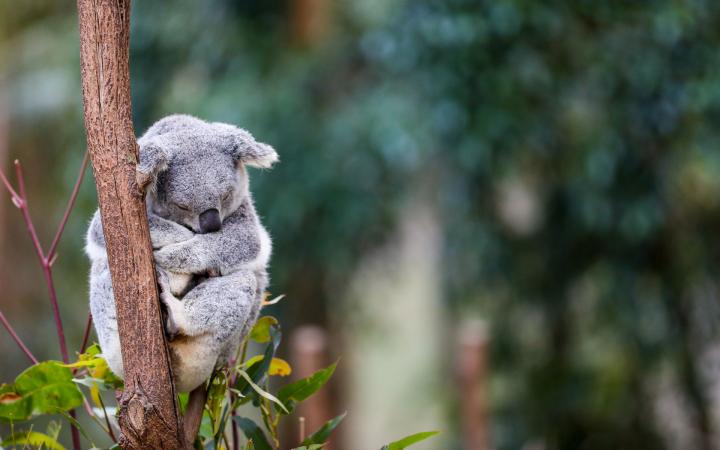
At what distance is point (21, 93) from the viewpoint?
6.89 meters

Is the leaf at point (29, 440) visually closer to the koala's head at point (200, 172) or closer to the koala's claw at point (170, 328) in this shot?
the koala's claw at point (170, 328)

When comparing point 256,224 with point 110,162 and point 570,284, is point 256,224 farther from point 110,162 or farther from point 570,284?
point 570,284

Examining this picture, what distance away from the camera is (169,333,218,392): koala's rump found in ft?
5.09

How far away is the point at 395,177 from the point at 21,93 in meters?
3.40

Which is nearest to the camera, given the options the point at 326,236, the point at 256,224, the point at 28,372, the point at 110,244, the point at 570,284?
the point at 110,244

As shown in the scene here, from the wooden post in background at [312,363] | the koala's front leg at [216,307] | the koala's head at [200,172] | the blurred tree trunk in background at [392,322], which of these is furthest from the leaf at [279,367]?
the blurred tree trunk in background at [392,322]

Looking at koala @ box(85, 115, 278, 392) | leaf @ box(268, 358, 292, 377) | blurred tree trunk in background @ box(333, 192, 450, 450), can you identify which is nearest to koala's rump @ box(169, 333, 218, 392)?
koala @ box(85, 115, 278, 392)

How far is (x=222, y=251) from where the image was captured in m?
1.60

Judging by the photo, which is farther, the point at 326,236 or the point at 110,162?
the point at 326,236

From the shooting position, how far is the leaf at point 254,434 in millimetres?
1597

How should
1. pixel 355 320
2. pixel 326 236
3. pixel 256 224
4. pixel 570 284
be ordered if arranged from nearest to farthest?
pixel 256 224
pixel 326 236
pixel 570 284
pixel 355 320

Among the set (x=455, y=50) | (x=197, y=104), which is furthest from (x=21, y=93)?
(x=455, y=50)

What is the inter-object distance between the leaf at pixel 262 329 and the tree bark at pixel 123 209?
35cm

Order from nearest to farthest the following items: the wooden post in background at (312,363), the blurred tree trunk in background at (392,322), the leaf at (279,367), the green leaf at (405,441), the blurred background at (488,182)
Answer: the green leaf at (405,441)
the leaf at (279,367)
the wooden post in background at (312,363)
the blurred background at (488,182)
the blurred tree trunk in background at (392,322)
